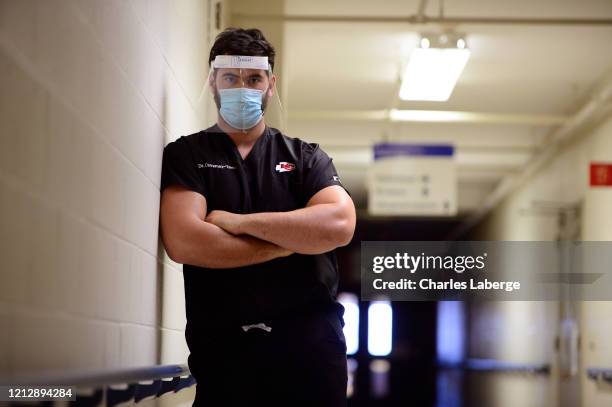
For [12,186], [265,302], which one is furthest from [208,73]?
[12,186]

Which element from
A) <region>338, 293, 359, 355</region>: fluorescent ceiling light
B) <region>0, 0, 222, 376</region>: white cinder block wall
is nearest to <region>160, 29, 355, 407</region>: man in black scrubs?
<region>0, 0, 222, 376</region>: white cinder block wall

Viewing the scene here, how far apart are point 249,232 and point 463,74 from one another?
4.65 meters

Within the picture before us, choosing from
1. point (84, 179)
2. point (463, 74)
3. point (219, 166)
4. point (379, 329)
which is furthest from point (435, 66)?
point (379, 329)

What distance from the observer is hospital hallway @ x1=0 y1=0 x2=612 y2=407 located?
144cm

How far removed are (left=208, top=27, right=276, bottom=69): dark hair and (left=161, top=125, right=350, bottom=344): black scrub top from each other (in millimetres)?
208

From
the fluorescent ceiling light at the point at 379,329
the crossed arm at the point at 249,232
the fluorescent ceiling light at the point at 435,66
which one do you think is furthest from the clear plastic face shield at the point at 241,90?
the fluorescent ceiling light at the point at 379,329

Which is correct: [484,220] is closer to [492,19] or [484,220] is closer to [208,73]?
[492,19]

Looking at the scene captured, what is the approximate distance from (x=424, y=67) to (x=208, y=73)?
10.6 ft

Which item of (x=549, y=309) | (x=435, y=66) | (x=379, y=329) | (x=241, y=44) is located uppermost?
(x=435, y=66)

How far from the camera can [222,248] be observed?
84.5 inches

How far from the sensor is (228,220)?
85.6 inches

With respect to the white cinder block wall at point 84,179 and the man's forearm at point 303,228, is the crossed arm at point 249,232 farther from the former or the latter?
the white cinder block wall at point 84,179

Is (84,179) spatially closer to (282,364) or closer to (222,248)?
(222,248)

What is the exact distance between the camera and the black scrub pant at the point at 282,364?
221 cm
